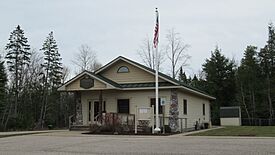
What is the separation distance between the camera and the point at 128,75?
26766 millimetres

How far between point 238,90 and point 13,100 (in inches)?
1094

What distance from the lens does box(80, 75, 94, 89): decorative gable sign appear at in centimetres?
2503

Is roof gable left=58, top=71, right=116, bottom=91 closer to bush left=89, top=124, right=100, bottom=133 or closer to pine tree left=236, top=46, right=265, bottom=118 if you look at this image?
bush left=89, top=124, right=100, bottom=133

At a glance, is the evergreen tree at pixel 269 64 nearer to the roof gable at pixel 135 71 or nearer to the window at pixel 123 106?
the roof gable at pixel 135 71

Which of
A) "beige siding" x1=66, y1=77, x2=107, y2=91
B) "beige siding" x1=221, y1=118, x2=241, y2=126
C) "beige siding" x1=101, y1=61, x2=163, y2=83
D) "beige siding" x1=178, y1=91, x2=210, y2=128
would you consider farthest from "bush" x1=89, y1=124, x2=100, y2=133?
"beige siding" x1=221, y1=118, x2=241, y2=126

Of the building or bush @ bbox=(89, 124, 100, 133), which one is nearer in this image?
bush @ bbox=(89, 124, 100, 133)

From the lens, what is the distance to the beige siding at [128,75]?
26234 millimetres

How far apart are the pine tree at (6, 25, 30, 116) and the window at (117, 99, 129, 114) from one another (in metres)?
19.7

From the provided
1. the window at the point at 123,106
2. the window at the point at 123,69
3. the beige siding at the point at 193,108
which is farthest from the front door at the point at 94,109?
the beige siding at the point at 193,108

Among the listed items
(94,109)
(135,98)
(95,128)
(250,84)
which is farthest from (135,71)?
(250,84)

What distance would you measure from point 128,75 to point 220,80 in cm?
2574

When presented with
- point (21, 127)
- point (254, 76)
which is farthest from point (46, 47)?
point (254, 76)

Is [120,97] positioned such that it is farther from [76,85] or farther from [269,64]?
[269,64]

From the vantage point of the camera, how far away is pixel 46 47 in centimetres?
4766
